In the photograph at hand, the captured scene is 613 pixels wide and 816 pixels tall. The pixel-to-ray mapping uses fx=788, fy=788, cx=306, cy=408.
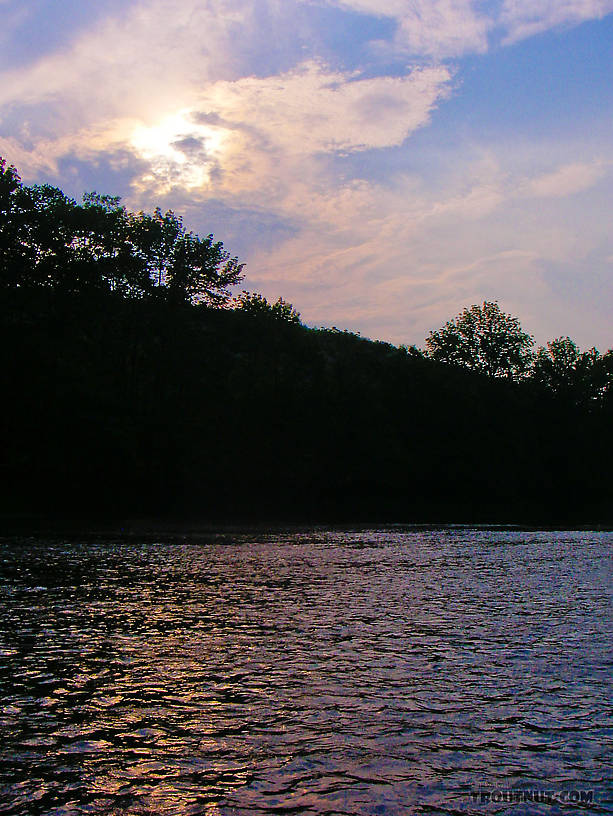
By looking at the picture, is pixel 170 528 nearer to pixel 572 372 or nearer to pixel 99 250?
pixel 99 250

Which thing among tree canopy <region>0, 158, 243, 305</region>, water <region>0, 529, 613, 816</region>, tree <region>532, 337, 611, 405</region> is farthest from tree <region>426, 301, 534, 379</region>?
water <region>0, 529, 613, 816</region>

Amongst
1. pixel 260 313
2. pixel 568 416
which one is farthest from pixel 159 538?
pixel 568 416

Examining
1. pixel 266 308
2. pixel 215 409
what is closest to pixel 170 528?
pixel 215 409

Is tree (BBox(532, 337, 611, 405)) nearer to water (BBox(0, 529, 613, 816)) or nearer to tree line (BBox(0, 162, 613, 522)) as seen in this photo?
tree line (BBox(0, 162, 613, 522))

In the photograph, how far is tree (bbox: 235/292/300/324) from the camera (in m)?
130

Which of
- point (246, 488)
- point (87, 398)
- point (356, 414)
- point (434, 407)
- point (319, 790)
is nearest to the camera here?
point (319, 790)

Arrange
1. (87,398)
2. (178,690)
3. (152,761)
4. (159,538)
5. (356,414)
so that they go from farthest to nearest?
(356,414)
(87,398)
(159,538)
(178,690)
(152,761)

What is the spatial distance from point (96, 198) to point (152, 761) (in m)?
92.4

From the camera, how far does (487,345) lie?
157m

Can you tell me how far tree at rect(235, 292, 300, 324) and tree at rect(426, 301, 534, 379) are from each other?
30.5 metres

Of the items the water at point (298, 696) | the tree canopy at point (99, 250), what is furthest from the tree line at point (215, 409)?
the water at point (298, 696)

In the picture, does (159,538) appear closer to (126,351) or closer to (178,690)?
(178,690)

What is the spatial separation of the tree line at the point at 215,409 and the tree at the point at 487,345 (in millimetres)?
18577

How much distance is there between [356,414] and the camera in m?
108
